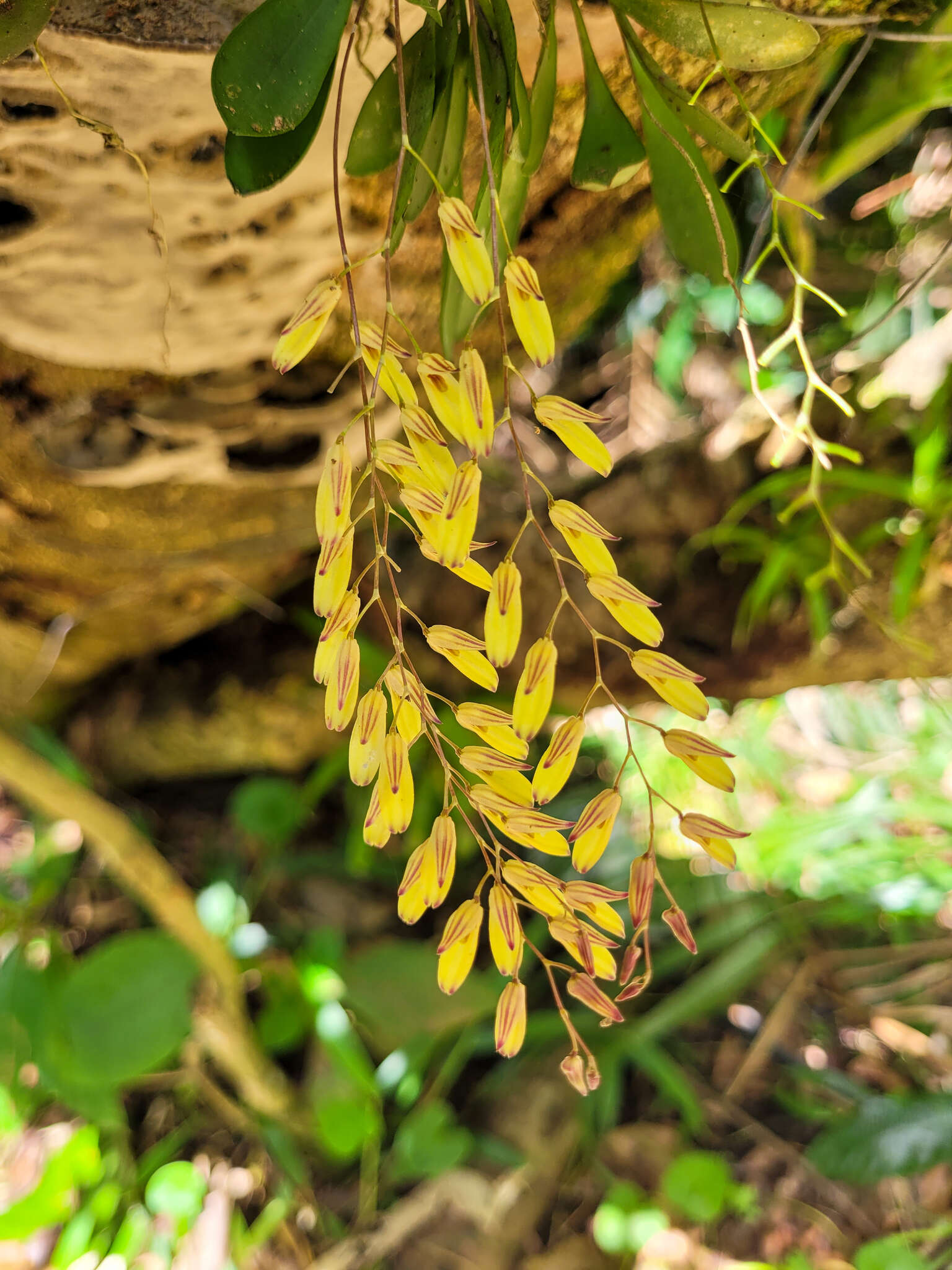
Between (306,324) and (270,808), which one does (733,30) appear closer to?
(306,324)

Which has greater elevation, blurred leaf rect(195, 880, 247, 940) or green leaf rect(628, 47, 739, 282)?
green leaf rect(628, 47, 739, 282)

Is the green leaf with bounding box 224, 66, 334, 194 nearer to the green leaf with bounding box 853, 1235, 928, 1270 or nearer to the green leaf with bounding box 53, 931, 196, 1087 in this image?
the green leaf with bounding box 53, 931, 196, 1087

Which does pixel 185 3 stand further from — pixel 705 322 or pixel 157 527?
pixel 705 322

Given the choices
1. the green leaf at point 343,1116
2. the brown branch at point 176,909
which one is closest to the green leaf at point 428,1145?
the green leaf at point 343,1116

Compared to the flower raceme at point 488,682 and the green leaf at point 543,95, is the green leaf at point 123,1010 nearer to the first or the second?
the flower raceme at point 488,682

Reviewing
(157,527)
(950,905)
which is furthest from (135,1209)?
(950,905)

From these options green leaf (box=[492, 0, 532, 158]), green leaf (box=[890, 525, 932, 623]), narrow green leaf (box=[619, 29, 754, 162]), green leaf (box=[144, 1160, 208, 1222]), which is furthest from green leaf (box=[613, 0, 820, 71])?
green leaf (box=[144, 1160, 208, 1222])

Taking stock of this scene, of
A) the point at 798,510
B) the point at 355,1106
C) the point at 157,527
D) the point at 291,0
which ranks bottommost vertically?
the point at 355,1106
